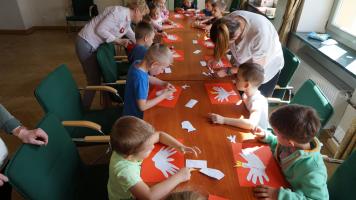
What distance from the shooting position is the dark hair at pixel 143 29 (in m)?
2.53

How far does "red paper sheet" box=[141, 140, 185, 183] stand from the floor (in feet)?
4.24

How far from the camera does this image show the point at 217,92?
6.73 ft

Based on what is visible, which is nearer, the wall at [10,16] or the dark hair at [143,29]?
the dark hair at [143,29]

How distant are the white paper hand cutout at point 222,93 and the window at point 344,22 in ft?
6.34

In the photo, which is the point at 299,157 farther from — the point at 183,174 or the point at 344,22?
the point at 344,22

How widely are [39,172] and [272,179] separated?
1.17 metres

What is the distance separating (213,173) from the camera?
4.20 ft

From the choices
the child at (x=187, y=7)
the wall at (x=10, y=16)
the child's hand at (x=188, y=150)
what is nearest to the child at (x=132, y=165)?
the child's hand at (x=188, y=150)

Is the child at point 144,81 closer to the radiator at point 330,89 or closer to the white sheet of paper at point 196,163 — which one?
the white sheet of paper at point 196,163

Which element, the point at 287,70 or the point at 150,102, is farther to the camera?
the point at 287,70

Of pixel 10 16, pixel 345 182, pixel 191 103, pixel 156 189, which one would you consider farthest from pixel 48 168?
pixel 10 16

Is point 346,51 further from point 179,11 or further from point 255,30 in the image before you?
point 179,11

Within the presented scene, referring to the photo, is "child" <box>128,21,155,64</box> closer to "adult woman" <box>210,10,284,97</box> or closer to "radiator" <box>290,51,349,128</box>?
"adult woman" <box>210,10,284,97</box>

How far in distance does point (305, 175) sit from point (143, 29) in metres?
1.99
